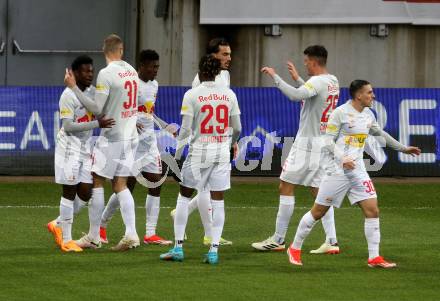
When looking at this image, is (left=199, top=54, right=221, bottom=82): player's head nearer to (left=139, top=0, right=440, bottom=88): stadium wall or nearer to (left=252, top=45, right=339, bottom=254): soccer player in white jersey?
(left=252, top=45, right=339, bottom=254): soccer player in white jersey

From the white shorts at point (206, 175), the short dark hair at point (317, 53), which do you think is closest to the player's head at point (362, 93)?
the short dark hair at point (317, 53)

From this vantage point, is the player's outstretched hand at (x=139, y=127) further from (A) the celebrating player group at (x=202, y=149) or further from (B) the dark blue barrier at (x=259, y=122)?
(B) the dark blue barrier at (x=259, y=122)

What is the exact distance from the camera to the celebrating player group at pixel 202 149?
49.5ft

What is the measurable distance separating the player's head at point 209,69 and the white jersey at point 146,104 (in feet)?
7.46

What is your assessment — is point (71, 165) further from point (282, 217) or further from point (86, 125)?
point (282, 217)

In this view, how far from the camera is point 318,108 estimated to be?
1620cm

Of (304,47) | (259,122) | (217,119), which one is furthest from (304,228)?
(304,47)

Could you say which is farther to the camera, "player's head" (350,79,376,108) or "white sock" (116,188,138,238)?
"white sock" (116,188,138,238)

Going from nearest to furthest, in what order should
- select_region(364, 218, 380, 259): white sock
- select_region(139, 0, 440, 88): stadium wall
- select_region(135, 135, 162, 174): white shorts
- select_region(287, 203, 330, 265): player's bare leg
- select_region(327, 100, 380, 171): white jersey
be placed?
select_region(364, 218, 380, 259): white sock → select_region(327, 100, 380, 171): white jersey → select_region(287, 203, 330, 265): player's bare leg → select_region(135, 135, 162, 174): white shorts → select_region(139, 0, 440, 88): stadium wall

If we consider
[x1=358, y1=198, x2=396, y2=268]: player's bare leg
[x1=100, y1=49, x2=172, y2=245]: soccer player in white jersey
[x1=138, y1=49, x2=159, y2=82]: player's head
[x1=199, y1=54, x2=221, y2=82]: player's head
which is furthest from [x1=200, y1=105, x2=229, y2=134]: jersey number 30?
[x1=138, y1=49, x2=159, y2=82]: player's head

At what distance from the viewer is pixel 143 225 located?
1897 cm

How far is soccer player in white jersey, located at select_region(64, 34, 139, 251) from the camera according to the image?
15.8m

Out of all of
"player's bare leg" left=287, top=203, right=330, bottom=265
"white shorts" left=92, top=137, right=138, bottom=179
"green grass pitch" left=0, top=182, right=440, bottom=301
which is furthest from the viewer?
"white shorts" left=92, top=137, right=138, bottom=179

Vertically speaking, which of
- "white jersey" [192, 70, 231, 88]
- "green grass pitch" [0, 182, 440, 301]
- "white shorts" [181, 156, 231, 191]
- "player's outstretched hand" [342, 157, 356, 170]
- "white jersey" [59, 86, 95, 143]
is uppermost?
"white jersey" [192, 70, 231, 88]
